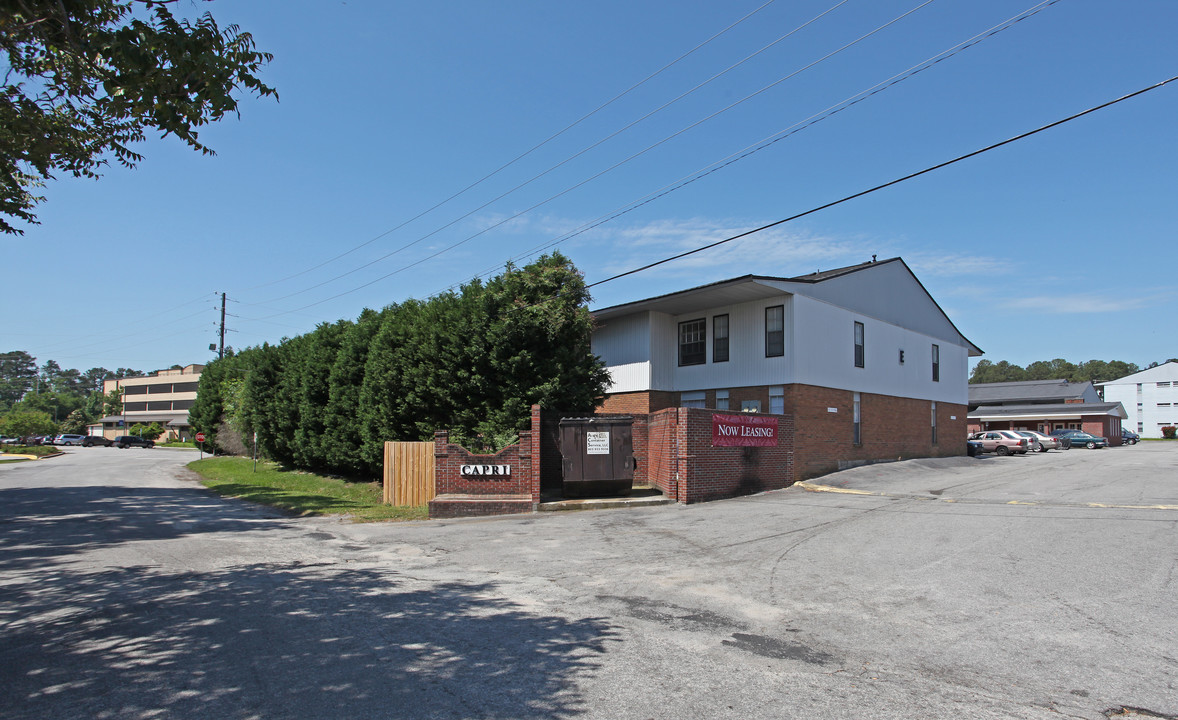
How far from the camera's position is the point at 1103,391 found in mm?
96812

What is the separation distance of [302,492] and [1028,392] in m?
70.7

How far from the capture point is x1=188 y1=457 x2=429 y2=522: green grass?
17453mm

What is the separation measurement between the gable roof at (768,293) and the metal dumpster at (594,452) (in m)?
8.16

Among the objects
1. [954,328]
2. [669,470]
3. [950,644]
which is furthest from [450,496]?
[954,328]

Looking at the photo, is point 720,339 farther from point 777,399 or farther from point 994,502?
point 994,502

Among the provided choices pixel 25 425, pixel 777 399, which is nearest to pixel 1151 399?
pixel 777 399

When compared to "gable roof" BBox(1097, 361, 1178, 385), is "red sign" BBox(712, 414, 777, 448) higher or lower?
lower

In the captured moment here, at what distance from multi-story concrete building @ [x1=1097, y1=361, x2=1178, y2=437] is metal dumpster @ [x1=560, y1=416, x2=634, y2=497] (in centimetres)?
9588

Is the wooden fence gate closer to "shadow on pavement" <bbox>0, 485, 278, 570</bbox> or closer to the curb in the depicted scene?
"shadow on pavement" <bbox>0, 485, 278, 570</bbox>

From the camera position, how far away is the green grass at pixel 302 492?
57.3ft

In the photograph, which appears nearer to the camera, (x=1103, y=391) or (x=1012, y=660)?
(x=1012, y=660)

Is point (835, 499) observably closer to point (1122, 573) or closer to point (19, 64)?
point (1122, 573)

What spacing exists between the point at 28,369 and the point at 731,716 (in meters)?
241

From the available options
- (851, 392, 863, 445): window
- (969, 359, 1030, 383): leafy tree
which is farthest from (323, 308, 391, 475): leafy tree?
(969, 359, 1030, 383): leafy tree
